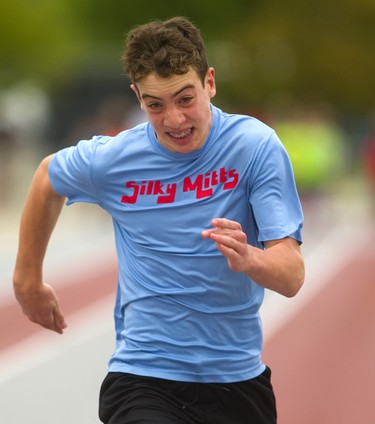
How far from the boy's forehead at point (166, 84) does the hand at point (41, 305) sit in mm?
1036

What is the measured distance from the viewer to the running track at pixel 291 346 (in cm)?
978

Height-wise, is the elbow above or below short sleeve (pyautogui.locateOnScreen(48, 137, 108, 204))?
below

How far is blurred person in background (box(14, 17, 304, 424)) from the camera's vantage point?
501cm

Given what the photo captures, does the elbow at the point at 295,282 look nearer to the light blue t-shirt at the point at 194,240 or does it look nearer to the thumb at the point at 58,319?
the light blue t-shirt at the point at 194,240

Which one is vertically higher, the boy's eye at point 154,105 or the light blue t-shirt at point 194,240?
the boy's eye at point 154,105

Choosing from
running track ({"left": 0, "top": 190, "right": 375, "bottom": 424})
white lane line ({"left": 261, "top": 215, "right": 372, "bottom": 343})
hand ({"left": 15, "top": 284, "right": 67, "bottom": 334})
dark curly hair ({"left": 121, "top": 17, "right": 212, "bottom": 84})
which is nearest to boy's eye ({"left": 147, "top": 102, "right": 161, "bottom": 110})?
dark curly hair ({"left": 121, "top": 17, "right": 212, "bottom": 84})

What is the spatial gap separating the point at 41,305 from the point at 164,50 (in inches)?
50.1

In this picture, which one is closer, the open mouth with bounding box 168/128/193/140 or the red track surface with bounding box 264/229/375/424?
the open mouth with bounding box 168/128/193/140

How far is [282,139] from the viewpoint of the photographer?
2734 cm

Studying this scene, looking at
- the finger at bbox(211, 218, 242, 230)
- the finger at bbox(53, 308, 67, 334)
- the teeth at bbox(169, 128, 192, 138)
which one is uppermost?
the teeth at bbox(169, 128, 192, 138)

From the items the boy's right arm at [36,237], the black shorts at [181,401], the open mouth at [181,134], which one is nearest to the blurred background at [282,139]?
the boy's right arm at [36,237]

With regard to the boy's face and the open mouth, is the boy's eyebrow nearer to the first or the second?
the boy's face

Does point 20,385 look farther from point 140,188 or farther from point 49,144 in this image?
point 49,144

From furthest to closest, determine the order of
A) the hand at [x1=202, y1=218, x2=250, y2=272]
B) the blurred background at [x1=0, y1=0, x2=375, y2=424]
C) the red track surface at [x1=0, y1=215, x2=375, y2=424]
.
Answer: the blurred background at [x1=0, y1=0, x2=375, y2=424] < the red track surface at [x1=0, y1=215, x2=375, y2=424] < the hand at [x1=202, y1=218, x2=250, y2=272]
